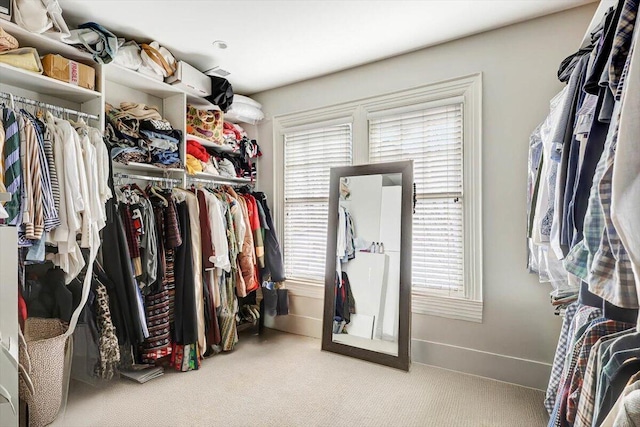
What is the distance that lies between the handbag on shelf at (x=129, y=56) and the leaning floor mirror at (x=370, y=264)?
173cm

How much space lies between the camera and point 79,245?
2100 mm

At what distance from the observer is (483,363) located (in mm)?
2521

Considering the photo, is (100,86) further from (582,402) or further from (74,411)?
(582,402)

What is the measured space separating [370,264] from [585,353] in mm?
1767

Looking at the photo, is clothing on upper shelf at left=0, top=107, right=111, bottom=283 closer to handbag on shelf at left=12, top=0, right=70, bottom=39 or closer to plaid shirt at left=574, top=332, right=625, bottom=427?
handbag on shelf at left=12, top=0, right=70, bottom=39

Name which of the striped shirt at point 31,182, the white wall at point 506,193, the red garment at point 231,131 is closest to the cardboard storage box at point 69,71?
the striped shirt at point 31,182

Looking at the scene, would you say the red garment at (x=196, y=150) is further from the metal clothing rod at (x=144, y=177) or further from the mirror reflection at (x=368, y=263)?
the mirror reflection at (x=368, y=263)

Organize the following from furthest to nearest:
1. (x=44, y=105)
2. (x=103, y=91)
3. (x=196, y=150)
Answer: (x=196, y=150) < (x=103, y=91) < (x=44, y=105)

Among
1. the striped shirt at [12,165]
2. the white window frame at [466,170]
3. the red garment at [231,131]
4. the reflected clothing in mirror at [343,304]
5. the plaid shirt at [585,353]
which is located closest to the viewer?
the plaid shirt at [585,353]

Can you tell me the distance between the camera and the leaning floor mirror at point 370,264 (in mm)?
2680

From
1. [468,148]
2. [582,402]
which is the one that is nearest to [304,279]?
→ [468,148]

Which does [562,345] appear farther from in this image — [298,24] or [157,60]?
[157,60]

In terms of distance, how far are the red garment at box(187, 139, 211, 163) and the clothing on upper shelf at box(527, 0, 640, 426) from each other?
2.58 meters

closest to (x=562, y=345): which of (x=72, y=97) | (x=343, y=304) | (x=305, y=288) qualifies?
(x=343, y=304)
